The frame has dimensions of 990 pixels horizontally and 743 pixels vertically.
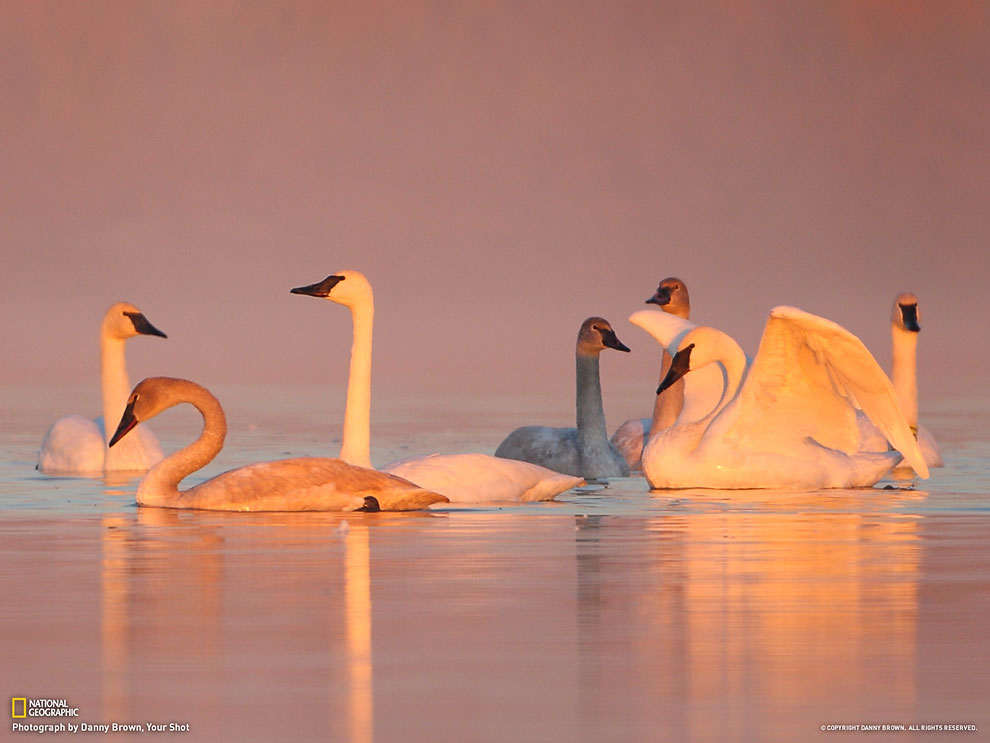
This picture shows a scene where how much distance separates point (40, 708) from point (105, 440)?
1192 cm

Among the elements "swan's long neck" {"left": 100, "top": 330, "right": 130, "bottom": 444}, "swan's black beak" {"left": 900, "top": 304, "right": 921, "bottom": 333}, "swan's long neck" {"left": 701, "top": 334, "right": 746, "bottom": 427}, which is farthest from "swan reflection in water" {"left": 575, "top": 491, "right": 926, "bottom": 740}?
"swan's black beak" {"left": 900, "top": 304, "right": 921, "bottom": 333}

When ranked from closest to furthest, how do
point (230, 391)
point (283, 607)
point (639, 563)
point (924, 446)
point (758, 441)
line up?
point (283, 607)
point (639, 563)
point (758, 441)
point (924, 446)
point (230, 391)

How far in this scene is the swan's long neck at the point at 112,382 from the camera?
1889 cm

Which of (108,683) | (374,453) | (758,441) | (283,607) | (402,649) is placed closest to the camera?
(108,683)

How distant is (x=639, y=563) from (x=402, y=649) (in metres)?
2.88

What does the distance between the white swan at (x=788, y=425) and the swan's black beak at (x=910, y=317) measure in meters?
3.46

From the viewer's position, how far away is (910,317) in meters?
20.7

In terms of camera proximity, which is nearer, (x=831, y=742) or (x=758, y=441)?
(x=831, y=742)

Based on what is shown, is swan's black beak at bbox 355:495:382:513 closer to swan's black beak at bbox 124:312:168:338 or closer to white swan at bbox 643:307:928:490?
white swan at bbox 643:307:928:490

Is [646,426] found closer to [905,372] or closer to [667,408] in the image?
[667,408]

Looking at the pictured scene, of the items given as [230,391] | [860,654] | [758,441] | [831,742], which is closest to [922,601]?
[860,654]

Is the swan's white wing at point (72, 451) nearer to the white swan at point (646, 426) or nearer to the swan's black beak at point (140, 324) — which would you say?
the swan's black beak at point (140, 324)

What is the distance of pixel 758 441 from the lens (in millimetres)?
16672

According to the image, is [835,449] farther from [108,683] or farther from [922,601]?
[108,683]
